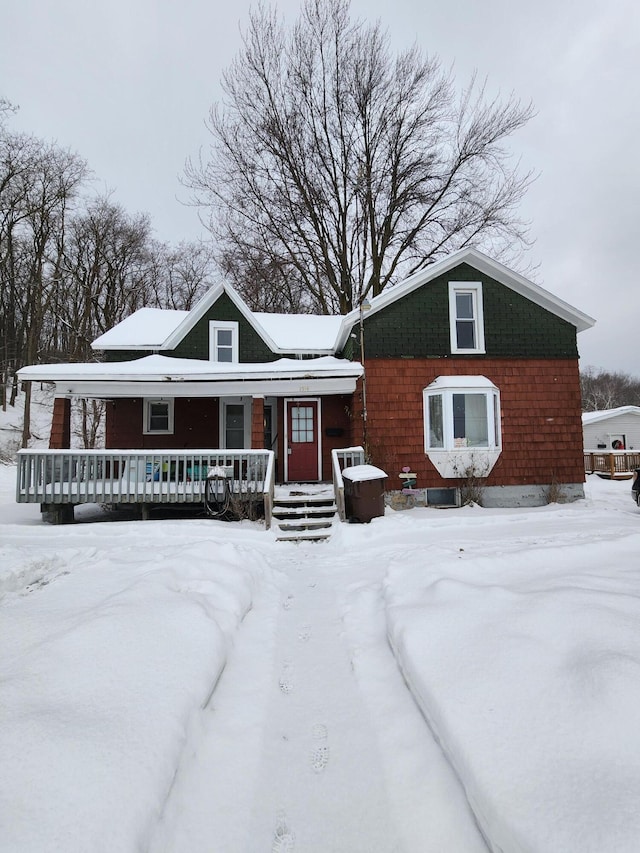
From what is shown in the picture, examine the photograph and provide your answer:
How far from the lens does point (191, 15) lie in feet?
47.4

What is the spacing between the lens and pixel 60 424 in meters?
9.32

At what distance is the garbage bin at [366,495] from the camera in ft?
25.4

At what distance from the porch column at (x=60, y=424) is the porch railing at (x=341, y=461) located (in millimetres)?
5812

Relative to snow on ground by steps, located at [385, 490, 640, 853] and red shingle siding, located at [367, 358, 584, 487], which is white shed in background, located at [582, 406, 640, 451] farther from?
snow on ground by steps, located at [385, 490, 640, 853]

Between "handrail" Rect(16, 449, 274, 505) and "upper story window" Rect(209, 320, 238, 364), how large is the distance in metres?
4.63

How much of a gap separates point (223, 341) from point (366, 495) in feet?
23.7

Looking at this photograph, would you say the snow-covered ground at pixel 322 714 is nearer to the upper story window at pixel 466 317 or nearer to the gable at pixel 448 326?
the gable at pixel 448 326

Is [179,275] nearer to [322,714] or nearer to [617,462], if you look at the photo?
[617,462]

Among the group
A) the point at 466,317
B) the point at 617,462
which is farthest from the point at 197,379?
the point at 617,462

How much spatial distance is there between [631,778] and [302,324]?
13.9 m

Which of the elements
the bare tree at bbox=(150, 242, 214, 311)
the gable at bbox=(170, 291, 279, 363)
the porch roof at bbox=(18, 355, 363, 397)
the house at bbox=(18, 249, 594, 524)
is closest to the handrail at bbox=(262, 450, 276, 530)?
the house at bbox=(18, 249, 594, 524)

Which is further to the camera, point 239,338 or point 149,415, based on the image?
point 239,338

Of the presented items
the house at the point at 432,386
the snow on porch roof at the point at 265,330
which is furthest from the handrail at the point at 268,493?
the snow on porch roof at the point at 265,330

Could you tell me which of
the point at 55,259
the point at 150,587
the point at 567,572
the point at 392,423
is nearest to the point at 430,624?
the point at 567,572
